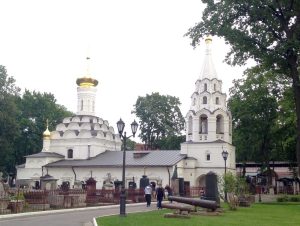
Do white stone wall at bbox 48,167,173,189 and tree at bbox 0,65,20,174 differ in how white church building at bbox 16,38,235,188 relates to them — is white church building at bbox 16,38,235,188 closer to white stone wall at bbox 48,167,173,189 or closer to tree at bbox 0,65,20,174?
white stone wall at bbox 48,167,173,189

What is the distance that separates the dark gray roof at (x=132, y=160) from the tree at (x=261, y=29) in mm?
26221

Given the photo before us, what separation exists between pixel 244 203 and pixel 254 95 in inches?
764

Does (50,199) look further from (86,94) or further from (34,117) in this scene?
(34,117)

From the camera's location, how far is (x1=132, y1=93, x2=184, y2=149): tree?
6888 centimetres

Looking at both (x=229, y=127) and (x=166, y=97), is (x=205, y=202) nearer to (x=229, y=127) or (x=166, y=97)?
(x=229, y=127)

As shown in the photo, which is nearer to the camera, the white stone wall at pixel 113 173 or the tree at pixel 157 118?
the white stone wall at pixel 113 173

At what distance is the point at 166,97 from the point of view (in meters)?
70.5

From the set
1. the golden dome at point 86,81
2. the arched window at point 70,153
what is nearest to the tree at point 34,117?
the arched window at point 70,153

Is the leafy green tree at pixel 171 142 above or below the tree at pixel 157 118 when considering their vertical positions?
below

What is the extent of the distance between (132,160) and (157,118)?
18.2 meters

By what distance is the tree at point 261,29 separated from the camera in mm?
22125

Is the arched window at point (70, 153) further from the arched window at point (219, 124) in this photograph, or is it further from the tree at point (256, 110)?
the tree at point (256, 110)

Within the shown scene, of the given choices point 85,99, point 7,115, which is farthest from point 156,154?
point 7,115

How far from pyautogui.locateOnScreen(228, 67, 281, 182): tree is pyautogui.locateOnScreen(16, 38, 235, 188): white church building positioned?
1.66m
